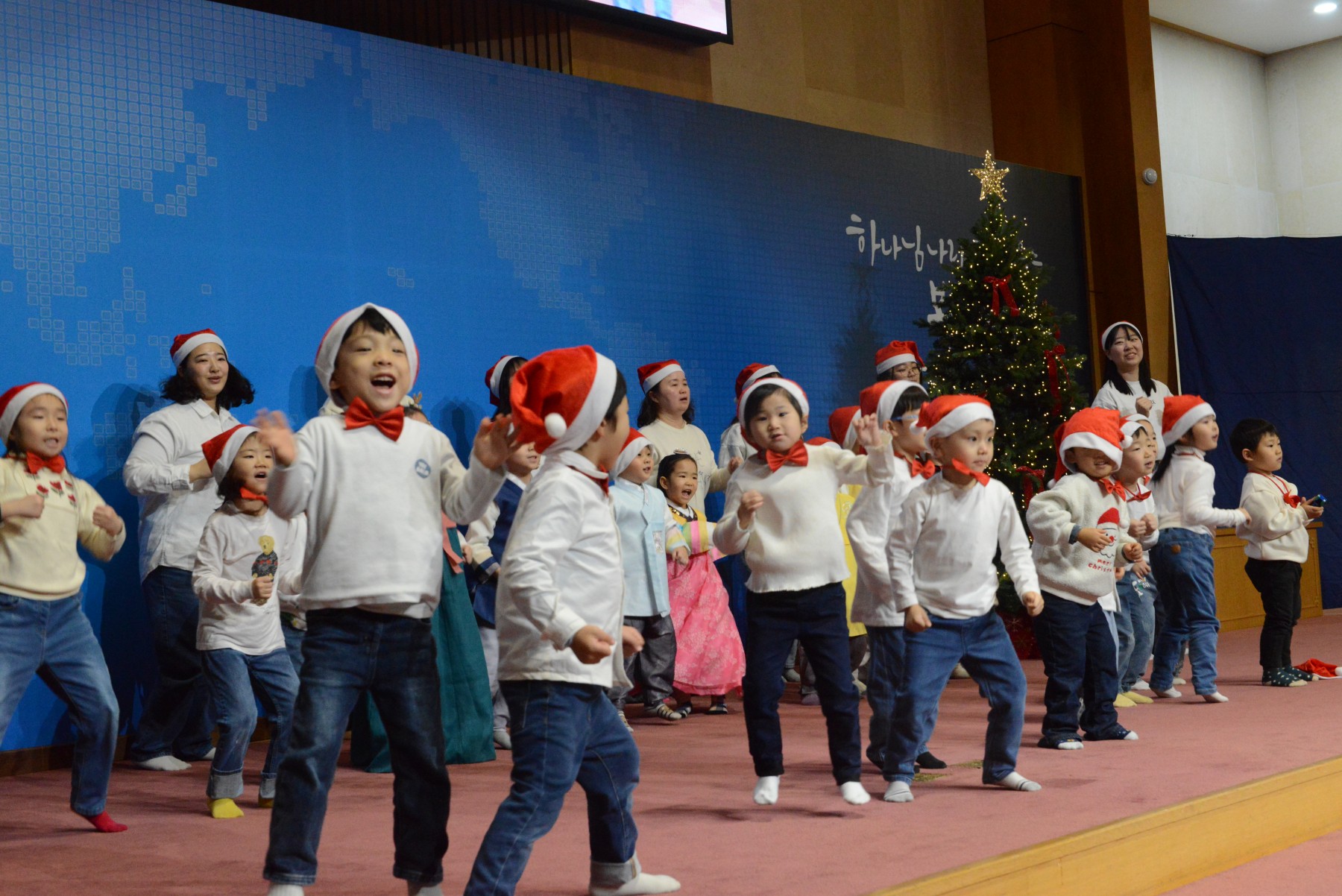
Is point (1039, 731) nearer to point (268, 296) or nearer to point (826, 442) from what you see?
point (826, 442)

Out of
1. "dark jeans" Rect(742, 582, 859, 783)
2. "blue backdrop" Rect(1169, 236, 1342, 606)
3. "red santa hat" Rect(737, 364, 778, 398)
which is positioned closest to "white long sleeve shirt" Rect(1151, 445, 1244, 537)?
"red santa hat" Rect(737, 364, 778, 398)

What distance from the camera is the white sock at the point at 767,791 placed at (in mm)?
3656

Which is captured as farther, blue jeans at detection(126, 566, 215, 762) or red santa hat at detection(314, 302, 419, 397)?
blue jeans at detection(126, 566, 215, 762)

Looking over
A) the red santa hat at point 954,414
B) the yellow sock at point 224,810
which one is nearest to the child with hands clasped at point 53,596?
the yellow sock at point 224,810

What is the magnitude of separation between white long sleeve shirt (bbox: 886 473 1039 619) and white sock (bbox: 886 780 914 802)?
18.9 inches

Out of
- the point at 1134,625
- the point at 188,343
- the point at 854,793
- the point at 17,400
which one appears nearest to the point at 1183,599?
the point at 1134,625

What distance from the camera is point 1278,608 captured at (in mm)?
5992

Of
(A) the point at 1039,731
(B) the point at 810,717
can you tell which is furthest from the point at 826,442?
(B) the point at 810,717

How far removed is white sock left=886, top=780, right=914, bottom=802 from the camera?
3.61m

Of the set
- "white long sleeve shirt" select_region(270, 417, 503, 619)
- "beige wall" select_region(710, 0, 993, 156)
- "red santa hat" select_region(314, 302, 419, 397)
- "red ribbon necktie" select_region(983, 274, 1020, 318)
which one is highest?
"beige wall" select_region(710, 0, 993, 156)

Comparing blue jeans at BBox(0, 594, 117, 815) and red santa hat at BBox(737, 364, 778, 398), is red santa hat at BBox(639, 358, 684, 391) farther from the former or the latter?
blue jeans at BBox(0, 594, 117, 815)

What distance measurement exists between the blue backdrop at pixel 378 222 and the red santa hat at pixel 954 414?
9.57 ft

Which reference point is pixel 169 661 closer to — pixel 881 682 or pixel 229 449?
pixel 229 449

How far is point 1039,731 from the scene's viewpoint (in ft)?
16.1
